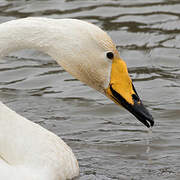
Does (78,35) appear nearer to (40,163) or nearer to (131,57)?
(40,163)

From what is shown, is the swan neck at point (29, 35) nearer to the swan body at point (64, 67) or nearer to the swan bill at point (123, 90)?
the swan body at point (64, 67)

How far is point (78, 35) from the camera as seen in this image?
545 centimetres

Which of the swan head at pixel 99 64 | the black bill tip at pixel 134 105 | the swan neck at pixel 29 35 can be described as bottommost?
the black bill tip at pixel 134 105

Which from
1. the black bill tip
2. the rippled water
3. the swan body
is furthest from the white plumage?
the rippled water

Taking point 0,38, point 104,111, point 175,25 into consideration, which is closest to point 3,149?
point 0,38

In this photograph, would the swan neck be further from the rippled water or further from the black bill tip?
the rippled water

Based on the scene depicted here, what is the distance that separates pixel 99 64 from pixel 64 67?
0.97 feet

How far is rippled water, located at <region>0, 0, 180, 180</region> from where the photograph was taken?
22.0 ft

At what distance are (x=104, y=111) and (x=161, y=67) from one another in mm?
1498

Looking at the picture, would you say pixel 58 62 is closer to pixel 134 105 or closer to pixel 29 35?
pixel 29 35

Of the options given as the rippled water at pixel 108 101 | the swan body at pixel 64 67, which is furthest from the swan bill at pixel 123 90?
the rippled water at pixel 108 101

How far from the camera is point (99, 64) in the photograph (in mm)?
5672

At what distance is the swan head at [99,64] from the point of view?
5.48 meters

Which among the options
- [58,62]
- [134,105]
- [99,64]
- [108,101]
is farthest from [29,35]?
[108,101]
